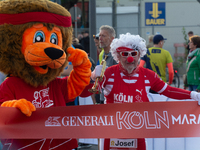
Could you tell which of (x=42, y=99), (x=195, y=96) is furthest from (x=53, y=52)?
(x=195, y=96)

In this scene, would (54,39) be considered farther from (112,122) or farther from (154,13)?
(154,13)

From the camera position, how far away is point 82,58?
3.10 metres

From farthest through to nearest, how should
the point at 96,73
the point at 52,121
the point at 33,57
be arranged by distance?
the point at 96,73 < the point at 52,121 < the point at 33,57

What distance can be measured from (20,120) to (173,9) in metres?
13.7

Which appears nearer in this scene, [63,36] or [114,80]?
[63,36]

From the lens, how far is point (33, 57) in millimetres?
2969

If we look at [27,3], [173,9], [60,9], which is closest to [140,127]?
[60,9]

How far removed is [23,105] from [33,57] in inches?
19.3

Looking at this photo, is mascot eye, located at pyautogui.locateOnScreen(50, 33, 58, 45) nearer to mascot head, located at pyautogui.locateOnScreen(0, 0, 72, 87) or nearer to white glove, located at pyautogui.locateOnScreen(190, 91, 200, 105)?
mascot head, located at pyautogui.locateOnScreen(0, 0, 72, 87)

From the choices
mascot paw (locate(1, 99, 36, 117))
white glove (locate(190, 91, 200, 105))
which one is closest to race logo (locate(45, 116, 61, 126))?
mascot paw (locate(1, 99, 36, 117))

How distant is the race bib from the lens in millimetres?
3584

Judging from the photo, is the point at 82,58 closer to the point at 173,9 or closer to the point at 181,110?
the point at 181,110

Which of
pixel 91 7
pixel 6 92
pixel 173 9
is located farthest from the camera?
pixel 173 9

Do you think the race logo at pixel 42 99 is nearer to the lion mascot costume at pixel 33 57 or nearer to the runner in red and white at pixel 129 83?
the lion mascot costume at pixel 33 57
